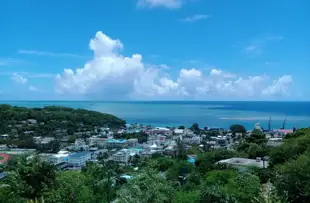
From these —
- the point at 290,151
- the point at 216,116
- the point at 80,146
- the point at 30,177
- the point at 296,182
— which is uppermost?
the point at 30,177

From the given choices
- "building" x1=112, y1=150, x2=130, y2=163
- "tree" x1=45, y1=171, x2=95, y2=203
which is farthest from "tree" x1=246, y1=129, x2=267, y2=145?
"tree" x1=45, y1=171, x2=95, y2=203

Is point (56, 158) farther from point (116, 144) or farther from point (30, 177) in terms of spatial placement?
point (30, 177)

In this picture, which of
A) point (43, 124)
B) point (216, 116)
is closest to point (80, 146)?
point (43, 124)

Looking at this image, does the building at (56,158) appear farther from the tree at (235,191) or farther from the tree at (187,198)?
the tree at (235,191)

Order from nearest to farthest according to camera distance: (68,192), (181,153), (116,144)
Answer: (68,192)
(181,153)
(116,144)

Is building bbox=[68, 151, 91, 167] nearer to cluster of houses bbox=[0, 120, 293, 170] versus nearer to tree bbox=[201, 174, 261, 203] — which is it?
cluster of houses bbox=[0, 120, 293, 170]

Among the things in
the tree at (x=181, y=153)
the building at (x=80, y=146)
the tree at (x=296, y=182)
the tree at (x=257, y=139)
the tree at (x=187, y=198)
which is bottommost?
the building at (x=80, y=146)

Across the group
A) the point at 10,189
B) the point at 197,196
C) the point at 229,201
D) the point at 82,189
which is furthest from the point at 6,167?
the point at 229,201

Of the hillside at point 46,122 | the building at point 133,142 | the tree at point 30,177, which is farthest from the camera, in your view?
the hillside at point 46,122

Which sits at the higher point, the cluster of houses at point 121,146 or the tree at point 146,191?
the tree at point 146,191

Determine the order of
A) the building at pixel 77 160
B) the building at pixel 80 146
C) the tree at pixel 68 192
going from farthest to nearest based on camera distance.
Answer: the building at pixel 80 146
the building at pixel 77 160
the tree at pixel 68 192

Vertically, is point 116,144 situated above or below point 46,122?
below

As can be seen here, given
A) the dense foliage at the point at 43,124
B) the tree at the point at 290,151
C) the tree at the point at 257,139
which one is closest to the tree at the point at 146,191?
the tree at the point at 290,151
